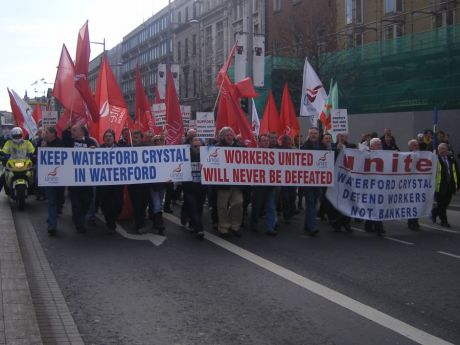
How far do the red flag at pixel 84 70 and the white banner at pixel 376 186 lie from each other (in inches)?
178

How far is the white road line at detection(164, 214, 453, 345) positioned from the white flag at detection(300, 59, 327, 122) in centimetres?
764

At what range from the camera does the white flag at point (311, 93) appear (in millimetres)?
15828

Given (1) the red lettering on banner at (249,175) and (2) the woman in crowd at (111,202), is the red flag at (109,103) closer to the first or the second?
(2) the woman in crowd at (111,202)

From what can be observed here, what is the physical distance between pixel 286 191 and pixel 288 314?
607cm

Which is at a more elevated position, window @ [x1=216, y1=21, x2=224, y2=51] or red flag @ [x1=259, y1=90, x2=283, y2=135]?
window @ [x1=216, y1=21, x2=224, y2=51]

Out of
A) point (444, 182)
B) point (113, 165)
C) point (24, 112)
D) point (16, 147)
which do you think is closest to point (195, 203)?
point (113, 165)

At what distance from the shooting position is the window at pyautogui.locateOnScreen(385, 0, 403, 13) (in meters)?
33.4

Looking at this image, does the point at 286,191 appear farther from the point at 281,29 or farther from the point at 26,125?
the point at 281,29

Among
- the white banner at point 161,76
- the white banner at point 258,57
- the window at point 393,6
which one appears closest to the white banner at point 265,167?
the white banner at point 258,57

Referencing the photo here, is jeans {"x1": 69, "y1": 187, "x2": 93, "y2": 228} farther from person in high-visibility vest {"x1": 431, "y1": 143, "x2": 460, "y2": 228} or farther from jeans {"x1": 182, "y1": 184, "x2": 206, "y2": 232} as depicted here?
person in high-visibility vest {"x1": 431, "y1": 143, "x2": 460, "y2": 228}

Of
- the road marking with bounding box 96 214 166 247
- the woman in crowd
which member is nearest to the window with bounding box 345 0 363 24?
the woman in crowd

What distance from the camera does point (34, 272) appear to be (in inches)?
291

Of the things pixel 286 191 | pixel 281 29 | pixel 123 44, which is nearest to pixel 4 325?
pixel 286 191

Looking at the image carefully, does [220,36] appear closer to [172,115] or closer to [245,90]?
[245,90]
